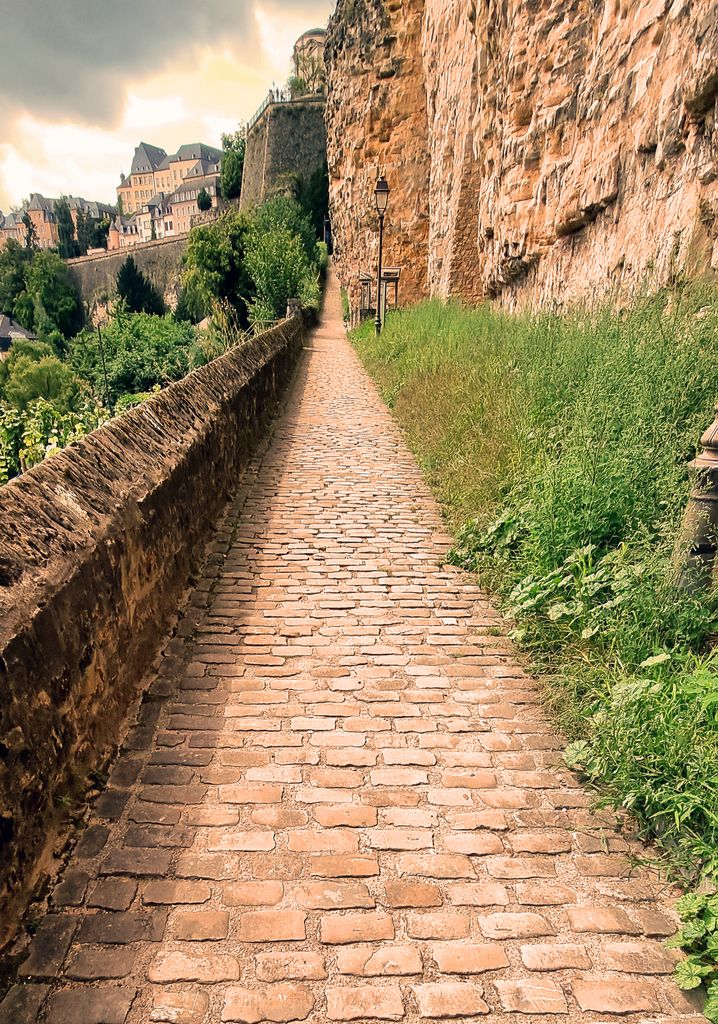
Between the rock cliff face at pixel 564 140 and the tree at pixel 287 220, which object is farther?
the tree at pixel 287 220

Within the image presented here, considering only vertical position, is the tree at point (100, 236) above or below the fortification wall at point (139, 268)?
above

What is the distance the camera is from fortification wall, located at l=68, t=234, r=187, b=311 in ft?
227

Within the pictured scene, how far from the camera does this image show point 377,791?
265 centimetres

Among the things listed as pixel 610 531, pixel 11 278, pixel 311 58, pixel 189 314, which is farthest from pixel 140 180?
pixel 610 531

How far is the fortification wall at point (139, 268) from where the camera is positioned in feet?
227

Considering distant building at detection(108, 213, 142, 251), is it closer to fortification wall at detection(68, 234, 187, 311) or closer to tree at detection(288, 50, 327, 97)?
fortification wall at detection(68, 234, 187, 311)

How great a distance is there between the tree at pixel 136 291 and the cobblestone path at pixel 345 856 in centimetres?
7091

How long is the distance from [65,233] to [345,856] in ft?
411

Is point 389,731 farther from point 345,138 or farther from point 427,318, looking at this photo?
point 345,138

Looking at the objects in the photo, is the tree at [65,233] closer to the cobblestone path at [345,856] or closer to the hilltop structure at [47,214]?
the hilltop structure at [47,214]

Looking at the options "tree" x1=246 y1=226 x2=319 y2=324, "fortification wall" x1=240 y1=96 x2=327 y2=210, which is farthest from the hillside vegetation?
"fortification wall" x1=240 y1=96 x2=327 y2=210

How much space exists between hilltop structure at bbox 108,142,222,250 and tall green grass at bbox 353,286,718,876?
10563cm

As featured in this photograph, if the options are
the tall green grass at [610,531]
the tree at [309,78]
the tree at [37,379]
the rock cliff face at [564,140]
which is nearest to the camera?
the tall green grass at [610,531]

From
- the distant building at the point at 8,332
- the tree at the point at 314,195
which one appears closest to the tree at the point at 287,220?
the tree at the point at 314,195
